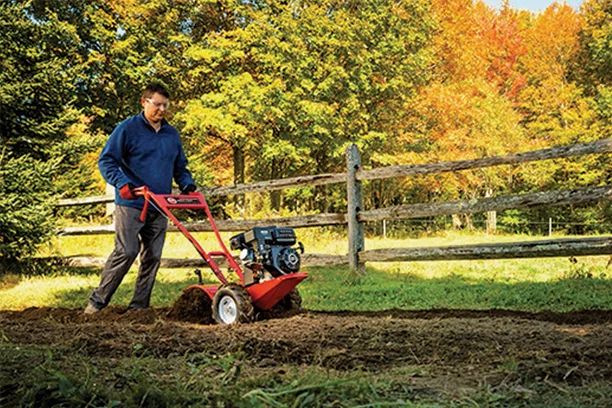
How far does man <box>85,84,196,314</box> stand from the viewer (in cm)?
555

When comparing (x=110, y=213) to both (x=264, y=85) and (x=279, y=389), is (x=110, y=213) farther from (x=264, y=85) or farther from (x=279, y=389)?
(x=279, y=389)

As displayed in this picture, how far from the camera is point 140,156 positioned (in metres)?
5.65

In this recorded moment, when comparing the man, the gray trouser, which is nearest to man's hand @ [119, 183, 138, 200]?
the man

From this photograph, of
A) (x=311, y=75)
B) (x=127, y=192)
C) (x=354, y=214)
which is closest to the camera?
(x=127, y=192)

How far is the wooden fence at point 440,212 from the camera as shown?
6859 mm

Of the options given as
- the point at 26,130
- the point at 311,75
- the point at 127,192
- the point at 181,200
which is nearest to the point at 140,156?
the point at 127,192

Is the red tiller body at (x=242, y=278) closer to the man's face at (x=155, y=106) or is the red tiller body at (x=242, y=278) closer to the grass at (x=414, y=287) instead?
the man's face at (x=155, y=106)

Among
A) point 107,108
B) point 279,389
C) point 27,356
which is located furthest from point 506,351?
point 107,108

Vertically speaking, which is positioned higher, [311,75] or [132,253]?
[311,75]

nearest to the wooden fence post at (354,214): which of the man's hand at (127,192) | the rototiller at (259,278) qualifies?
the rototiller at (259,278)

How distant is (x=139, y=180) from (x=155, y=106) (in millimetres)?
625

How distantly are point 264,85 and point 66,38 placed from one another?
24.9 ft

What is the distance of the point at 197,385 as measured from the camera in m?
2.55

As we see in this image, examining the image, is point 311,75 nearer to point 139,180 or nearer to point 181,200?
point 139,180
